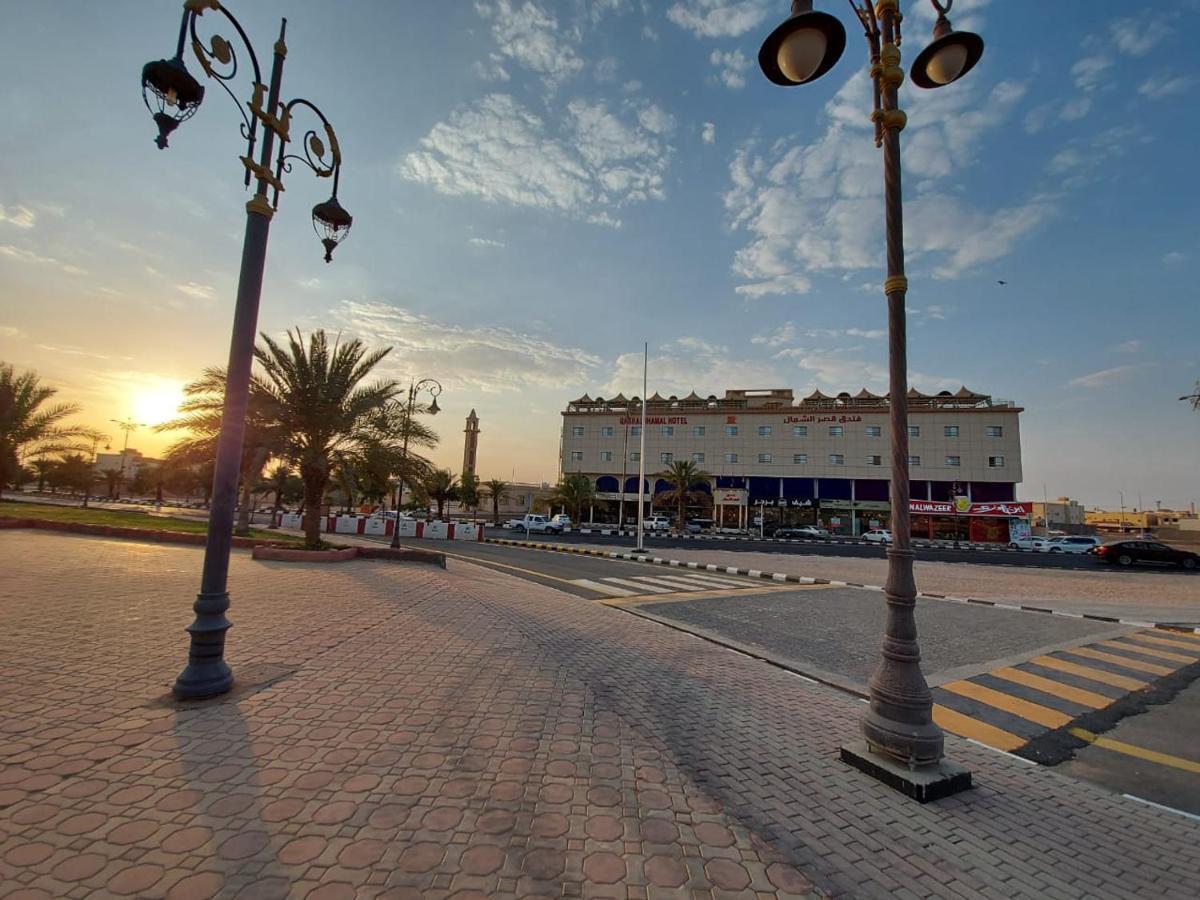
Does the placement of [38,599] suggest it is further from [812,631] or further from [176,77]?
[812,631]

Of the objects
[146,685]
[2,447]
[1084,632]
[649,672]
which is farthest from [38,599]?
[2,447]

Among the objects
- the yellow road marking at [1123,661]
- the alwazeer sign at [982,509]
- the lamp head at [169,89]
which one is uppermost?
the lamp head at [169,89]

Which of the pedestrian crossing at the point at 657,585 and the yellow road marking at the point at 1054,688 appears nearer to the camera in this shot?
the yellow road marking at the point at 1054,688

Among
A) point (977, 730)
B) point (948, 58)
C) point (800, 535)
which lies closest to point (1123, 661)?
point (977, 730)

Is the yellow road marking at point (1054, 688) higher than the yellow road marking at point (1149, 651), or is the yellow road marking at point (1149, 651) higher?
the yellow road marking at point (1149, 651)

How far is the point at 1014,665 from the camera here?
24.9 ft

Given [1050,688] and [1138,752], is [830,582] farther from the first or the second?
[1138,752]

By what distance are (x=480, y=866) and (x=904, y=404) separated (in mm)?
4469

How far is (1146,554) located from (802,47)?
35.3 metres

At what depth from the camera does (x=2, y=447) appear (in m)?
21.5

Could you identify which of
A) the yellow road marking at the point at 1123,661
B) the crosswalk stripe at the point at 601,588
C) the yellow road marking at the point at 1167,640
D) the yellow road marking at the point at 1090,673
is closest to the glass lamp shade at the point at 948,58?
the yellow road marking at the point at 1090,673

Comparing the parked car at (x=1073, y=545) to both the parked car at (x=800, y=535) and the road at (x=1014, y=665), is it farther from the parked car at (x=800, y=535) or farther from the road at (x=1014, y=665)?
the road at (x=1014, y=665)

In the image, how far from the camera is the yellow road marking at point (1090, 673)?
22.6 feet

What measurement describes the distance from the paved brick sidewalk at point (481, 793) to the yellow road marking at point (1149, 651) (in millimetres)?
6525
